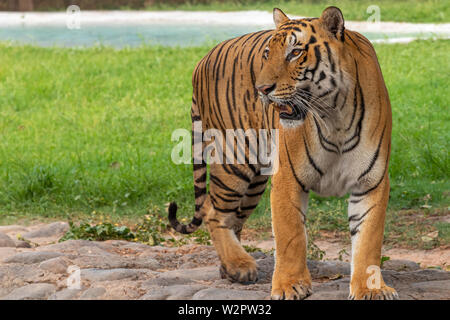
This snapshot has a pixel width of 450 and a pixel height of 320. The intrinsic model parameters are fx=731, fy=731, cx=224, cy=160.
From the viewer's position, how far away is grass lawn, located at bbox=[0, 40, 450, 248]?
6.61 meters

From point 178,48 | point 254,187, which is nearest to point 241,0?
point 178,48

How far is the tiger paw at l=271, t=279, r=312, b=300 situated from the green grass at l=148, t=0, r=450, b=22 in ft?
35.1

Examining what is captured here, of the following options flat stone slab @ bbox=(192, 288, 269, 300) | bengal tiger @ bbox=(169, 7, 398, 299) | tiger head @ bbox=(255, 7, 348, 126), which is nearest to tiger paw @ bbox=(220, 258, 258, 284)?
flat stone slab @ bbox=(192, 288, 269, 300)

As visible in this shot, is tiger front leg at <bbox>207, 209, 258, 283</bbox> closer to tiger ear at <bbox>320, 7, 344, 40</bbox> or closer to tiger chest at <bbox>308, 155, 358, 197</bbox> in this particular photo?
tiger chest at <bbox>308, 155, 358, 197</bbox>

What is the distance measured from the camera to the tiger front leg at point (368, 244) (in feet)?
10.9

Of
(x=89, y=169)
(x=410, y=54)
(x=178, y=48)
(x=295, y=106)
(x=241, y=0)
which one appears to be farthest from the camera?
(x=241, y=0)

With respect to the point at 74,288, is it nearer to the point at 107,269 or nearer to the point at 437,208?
the point at 107,269

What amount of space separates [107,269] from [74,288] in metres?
0.45

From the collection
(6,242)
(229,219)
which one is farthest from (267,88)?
(6,242)

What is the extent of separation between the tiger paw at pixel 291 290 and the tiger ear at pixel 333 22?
3.80 ft

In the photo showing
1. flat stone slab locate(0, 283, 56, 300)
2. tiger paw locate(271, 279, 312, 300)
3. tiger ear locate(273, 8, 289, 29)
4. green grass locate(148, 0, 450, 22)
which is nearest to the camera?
tiger paw locate(271, 279, 312, 300)

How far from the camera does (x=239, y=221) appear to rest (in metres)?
4.48

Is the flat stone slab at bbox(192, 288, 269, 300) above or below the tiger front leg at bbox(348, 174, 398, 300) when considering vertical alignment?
below

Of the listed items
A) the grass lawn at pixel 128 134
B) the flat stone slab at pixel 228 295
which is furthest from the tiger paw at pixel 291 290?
the grass lawn at pixel 128 134
